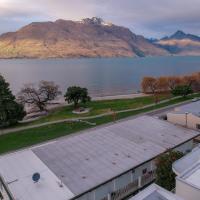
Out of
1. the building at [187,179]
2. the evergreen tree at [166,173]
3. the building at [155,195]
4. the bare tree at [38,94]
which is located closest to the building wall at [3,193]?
the building at [155,195]

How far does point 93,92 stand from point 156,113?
67103mm

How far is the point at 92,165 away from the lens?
28.7 m

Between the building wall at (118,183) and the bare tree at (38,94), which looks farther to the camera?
the bare tree at (38,94)

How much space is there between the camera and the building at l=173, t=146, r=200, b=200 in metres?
20.5

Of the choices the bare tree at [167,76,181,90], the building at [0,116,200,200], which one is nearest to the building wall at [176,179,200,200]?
the building at [0,116,200,200]

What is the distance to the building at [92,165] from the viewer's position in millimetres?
24859

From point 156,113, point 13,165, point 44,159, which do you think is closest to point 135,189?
point 44,159

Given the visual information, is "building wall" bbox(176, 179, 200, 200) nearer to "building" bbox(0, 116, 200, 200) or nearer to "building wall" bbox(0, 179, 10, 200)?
"building" bbox(0, 116, 200, 200)

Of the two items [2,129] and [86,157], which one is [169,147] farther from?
[2,129]

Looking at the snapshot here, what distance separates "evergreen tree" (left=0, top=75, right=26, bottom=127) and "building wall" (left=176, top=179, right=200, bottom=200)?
44292 millimetres

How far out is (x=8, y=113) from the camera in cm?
5819

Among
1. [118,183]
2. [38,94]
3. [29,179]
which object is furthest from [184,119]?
[38,94]

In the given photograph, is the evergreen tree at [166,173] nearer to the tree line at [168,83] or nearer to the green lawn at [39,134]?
the green lawn at [39,134]

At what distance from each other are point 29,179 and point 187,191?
594 inches
